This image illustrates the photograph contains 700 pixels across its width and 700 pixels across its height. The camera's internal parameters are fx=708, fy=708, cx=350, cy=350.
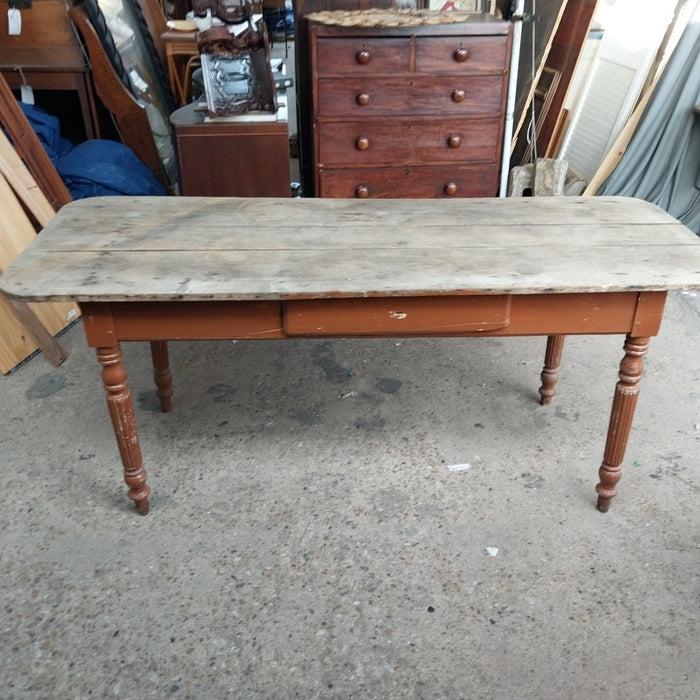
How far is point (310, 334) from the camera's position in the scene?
67.3 inches

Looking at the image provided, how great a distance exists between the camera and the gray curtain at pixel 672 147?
11.5 feet

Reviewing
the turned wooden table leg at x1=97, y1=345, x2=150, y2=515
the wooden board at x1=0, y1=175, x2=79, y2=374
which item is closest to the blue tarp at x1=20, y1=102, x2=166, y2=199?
the wooden board at x1=0, y1=175, x2=79, y2=374

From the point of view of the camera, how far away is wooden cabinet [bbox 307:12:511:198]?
3.07m

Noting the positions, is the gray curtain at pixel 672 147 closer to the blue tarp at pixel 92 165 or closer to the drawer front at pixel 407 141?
the drawer front at pixel 407 141

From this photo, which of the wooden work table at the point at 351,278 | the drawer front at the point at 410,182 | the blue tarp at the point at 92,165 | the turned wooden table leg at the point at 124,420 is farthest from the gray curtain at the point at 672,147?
the turned wooden table leg at the point at 124,420

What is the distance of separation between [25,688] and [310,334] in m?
1.01

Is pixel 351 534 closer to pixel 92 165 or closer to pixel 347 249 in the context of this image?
pixel 347 249

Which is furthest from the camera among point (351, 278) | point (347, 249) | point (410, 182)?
point (410, 182)

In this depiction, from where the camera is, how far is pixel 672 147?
368 cm

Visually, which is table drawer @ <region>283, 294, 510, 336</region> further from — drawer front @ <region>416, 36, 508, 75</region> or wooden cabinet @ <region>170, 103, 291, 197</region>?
drawer front @ <region>416, 36, 508, 75</region>

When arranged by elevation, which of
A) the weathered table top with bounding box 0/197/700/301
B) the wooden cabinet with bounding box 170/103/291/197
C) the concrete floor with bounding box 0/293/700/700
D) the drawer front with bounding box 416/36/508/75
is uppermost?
the drawer front with bounding box 416/36/508/75

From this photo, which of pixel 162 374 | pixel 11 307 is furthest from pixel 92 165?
pixel 162 374

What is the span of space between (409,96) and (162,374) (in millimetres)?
1727

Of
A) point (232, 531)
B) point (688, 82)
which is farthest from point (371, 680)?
point (688, 82)
